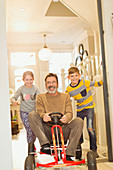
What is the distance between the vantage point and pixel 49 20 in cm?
534

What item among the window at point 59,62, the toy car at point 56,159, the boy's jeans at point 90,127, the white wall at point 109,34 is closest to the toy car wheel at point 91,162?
the toy car at point 56,159

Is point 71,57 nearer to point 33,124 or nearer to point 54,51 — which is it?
point 54,51

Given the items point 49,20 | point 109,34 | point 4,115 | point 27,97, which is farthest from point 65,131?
point 49,20

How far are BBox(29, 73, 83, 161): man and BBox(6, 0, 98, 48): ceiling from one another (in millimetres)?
1567

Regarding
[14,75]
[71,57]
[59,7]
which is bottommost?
[14,75]

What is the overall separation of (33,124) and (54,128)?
0.64 ft

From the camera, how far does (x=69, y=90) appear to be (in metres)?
2.76

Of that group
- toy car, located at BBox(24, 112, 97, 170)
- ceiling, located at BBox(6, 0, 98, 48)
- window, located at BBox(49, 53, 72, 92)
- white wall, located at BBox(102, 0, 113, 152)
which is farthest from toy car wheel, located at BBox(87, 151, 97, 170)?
window, located at BBox(49, 53, 72, 92)

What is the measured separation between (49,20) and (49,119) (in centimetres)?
371

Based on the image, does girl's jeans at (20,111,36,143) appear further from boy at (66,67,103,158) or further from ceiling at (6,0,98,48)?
ceiling at (6,0,98,48)

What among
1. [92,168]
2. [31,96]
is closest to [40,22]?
[31,96]

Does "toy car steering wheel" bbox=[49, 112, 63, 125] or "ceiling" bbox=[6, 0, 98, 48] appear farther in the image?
"ceiling" bbox=[6, 0, 98, 48]

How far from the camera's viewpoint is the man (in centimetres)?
201

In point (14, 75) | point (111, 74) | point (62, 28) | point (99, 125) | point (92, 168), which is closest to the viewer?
point (92, 168)
